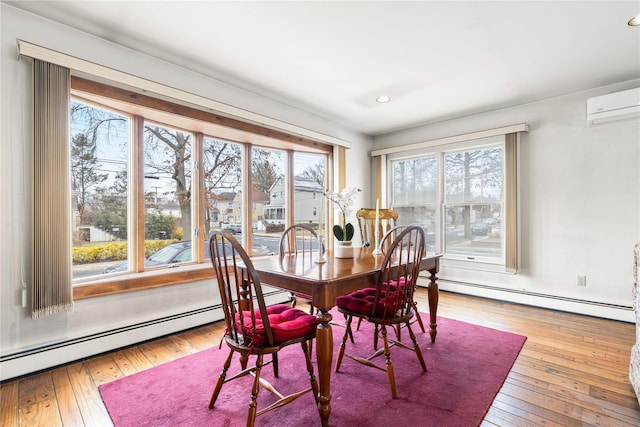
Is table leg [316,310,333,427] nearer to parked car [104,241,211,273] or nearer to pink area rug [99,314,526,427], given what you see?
pink area rug [99,314,526,427]

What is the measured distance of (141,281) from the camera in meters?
2.68

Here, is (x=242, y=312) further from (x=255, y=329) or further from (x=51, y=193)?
(x=51, y=193)

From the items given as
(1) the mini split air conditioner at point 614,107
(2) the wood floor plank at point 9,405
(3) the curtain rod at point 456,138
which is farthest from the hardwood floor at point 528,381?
(3) the curtain rod at point 456,138

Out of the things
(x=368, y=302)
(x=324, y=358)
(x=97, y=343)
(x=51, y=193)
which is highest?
(x=51, y=193)

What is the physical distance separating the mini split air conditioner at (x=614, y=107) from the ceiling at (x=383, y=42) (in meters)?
0.19

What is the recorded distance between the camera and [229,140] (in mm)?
3637

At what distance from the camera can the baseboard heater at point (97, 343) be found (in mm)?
2053

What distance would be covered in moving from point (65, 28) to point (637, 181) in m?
5.20

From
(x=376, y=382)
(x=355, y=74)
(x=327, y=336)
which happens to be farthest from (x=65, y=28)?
(x=376, y=382)

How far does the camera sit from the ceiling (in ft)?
6.82

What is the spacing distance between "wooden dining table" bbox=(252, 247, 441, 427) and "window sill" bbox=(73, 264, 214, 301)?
44.8 inches

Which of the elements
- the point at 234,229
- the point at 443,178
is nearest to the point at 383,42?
the point at 234,229

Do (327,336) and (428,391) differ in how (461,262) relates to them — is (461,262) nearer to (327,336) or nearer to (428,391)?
(428,391)

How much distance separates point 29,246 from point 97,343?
2.87ft
